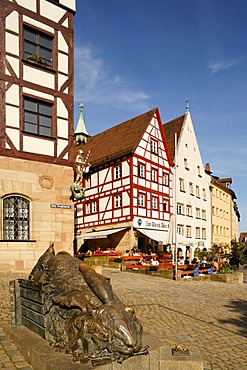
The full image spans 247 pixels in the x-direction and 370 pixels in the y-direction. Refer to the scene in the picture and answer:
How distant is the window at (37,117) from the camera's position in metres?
16.6

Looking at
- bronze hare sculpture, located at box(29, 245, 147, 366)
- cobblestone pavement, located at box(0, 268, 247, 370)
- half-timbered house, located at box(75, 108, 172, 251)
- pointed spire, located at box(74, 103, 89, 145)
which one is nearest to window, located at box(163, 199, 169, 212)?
half-timbered house, located at box(75, 108, 172, 251)

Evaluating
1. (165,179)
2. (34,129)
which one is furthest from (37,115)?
(165,179)

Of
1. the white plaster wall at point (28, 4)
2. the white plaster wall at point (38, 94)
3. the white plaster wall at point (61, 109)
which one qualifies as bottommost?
the white plaster wall at point (61, 109)

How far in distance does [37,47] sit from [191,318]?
538 inches

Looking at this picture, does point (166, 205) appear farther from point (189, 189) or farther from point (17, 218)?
point (17, 218)

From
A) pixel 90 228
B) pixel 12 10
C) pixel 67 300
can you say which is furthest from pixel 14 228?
pixel 90 228

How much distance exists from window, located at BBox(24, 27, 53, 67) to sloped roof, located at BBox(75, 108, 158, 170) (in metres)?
11.4

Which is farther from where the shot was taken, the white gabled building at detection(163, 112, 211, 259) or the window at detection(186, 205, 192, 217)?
the window at detection(186, 205, 192, 217)

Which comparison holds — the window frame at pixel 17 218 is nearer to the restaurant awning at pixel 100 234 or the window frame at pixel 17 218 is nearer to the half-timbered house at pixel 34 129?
the half-timbered house at pixel 34 129

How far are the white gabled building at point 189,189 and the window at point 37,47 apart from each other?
17825 millimetres

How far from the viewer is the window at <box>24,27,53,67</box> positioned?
1681cm

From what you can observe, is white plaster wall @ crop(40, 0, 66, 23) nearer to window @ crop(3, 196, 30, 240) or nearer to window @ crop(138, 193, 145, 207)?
window @ crop(3, 196, 30, 240)

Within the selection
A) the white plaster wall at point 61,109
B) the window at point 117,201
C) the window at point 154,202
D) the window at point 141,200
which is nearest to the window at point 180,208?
the window at point 154,202

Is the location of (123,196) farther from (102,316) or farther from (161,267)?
(102,316)
